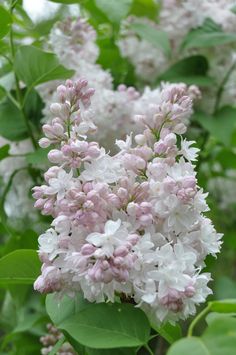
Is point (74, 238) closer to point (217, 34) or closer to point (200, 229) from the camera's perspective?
point (200, 229)

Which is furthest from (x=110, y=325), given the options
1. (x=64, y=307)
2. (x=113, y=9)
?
(x=113, y=9)

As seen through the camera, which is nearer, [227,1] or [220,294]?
[227,1]

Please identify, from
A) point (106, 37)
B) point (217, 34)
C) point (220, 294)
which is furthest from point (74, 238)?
point (220, 294)

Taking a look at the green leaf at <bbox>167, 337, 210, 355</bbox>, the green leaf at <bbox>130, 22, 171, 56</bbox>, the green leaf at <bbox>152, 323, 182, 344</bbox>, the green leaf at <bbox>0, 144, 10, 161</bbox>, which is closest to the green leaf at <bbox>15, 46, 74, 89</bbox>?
the green leaf at <bbox>0, 144, 10, 161</bbox>

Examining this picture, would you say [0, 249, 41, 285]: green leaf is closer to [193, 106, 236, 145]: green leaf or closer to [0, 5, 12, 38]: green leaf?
[0, 5, 12, 38]: green leaf

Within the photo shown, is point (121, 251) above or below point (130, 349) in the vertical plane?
above

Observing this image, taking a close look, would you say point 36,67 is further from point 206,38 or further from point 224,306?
point 224,306

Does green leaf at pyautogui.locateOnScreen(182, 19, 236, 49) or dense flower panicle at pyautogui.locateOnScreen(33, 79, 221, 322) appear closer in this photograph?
dense flower panicle at pyautogui.locateOnScreen(33, 79, 221, 322)
